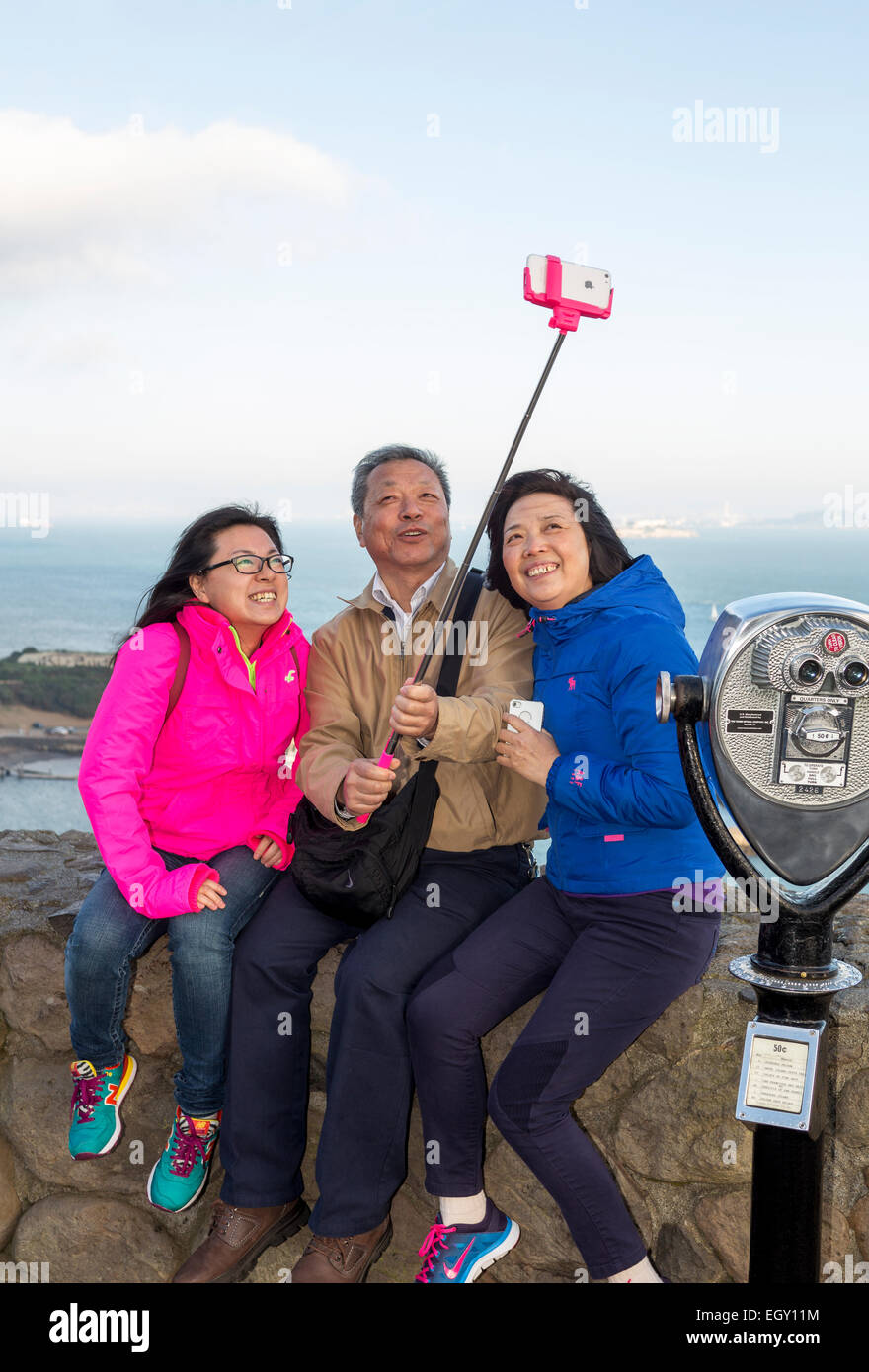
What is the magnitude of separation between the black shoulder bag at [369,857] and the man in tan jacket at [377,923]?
4 cm

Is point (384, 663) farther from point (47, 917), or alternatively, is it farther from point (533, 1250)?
point (533, 1250)

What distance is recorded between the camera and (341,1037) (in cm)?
229

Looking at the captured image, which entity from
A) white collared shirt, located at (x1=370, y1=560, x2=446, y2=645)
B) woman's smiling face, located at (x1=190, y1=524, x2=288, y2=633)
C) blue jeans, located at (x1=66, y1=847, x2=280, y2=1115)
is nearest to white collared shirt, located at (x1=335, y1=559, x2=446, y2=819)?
white collared shirt, located at (x1=370, y1=560, x2=446, y2=645)

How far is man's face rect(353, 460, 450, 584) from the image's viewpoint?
2.73m

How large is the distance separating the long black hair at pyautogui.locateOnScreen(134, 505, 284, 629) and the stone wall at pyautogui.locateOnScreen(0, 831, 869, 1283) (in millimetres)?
815

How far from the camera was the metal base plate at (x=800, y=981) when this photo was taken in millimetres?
1623

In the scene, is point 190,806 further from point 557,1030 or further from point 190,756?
point 557,1030

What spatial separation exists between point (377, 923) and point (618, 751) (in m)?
0.67

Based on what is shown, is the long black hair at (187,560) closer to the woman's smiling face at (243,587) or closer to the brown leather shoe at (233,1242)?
the woman's smiling face at (243,587)

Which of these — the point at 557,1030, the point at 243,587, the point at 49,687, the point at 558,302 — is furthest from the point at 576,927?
the point at 49,687

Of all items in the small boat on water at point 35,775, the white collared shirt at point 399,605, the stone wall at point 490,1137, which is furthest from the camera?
the small boat on water at point 35,775

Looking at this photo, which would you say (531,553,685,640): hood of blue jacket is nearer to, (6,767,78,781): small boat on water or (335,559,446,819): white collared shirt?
(335,559,446,819): white collared shirt

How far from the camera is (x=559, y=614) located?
234cm

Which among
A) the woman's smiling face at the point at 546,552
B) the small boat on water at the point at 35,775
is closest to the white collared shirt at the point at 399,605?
the woman's smiling face at the point at 546,552
